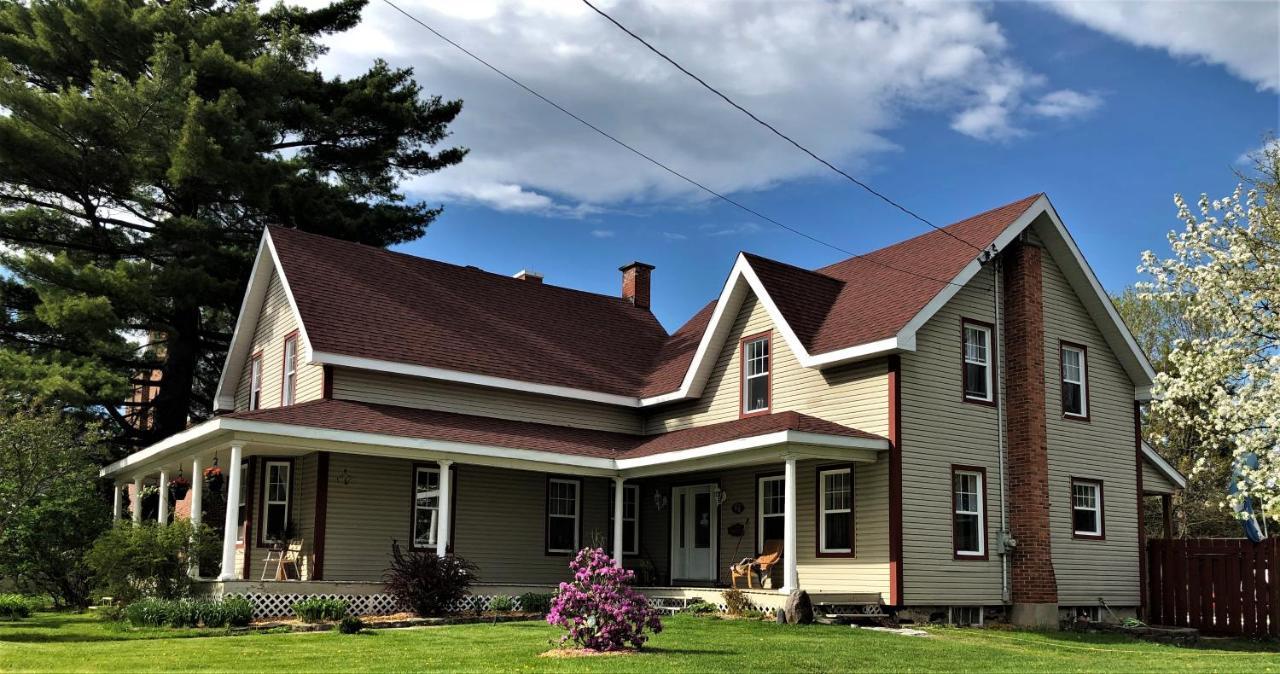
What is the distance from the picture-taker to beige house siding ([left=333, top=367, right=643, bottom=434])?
850 inches

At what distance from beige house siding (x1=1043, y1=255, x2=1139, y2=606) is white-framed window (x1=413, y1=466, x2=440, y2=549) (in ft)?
38.9

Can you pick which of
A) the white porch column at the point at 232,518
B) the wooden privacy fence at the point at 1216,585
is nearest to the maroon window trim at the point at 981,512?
the wooden privacy fence at the point at 1216,585

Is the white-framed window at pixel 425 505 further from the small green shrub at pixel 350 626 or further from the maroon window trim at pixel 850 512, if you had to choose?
the maroon window trim at pixel 850 512

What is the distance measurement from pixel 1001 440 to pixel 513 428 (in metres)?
9.52

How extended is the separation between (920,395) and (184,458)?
44.9 feet

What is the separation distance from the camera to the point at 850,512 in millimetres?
19875

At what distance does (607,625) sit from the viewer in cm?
1262

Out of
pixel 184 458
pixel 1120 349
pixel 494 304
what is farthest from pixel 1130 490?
pixel 184 458

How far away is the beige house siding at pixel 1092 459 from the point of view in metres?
21.5

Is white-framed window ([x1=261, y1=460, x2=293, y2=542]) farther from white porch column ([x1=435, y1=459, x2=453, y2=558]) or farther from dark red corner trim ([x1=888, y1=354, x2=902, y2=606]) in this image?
dark red corner trim ([x1=888, y1=354, x2=902, y2=606])

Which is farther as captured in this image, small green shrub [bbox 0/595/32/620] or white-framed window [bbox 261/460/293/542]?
white-framed window [bbox 261/460/293/542]

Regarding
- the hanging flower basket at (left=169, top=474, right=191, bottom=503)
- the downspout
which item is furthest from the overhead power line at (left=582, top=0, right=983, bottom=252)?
the hanging flower basket at (left=169, top=474, right=191, bottom=503)

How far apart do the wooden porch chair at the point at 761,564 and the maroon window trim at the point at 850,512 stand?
0.79 meters

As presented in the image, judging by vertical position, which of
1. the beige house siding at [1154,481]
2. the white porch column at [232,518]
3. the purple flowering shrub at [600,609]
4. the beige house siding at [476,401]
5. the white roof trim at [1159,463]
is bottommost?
the purple flowering shrub at [600,609]
